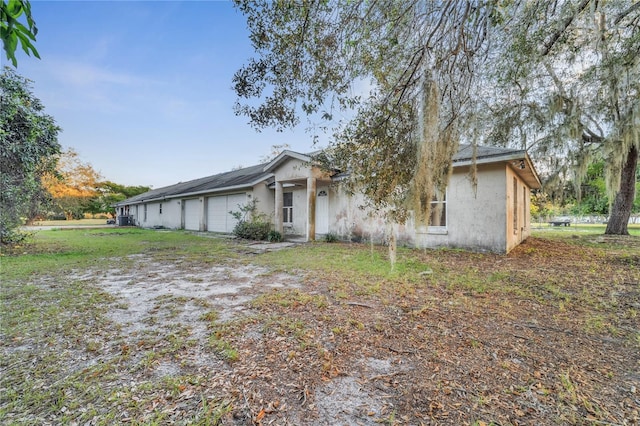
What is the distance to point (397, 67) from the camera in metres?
4.75

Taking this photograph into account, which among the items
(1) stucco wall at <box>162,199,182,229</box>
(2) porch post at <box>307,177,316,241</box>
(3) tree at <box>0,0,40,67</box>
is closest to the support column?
(1) stucco wall at <box>162,199,182,229</box>

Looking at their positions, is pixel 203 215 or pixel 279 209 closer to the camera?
pixel 279 209

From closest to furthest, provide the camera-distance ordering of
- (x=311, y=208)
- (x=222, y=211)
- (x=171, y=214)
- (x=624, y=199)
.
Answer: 1. (x=311, y=208)
2. (x=624, y=199)
3. (x=222, y=211)
4. (x=171, y=214)

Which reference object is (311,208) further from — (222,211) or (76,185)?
(76,185)

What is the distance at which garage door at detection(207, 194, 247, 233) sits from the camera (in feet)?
52.2

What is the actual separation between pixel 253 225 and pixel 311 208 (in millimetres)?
2906

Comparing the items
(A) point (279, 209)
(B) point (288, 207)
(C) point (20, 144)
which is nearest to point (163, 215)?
(B) point (288, 207)

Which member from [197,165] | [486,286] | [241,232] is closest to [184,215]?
[241,232]

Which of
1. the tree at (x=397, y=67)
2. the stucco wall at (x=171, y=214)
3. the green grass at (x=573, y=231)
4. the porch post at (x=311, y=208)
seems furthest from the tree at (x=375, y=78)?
the stucco wall at (x=171, y=214)

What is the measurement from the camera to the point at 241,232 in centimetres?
1336

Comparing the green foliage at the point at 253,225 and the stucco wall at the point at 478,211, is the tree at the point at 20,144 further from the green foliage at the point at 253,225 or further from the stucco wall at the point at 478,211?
the stucco wall at the point at 478,211

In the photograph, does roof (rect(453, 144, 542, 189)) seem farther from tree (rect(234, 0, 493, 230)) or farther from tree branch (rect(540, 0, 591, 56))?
tree (rect(234, 0, 493, 230))

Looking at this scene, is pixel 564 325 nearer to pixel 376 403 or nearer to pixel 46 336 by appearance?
pixel 376 403

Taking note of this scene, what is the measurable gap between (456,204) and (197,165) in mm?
27656
